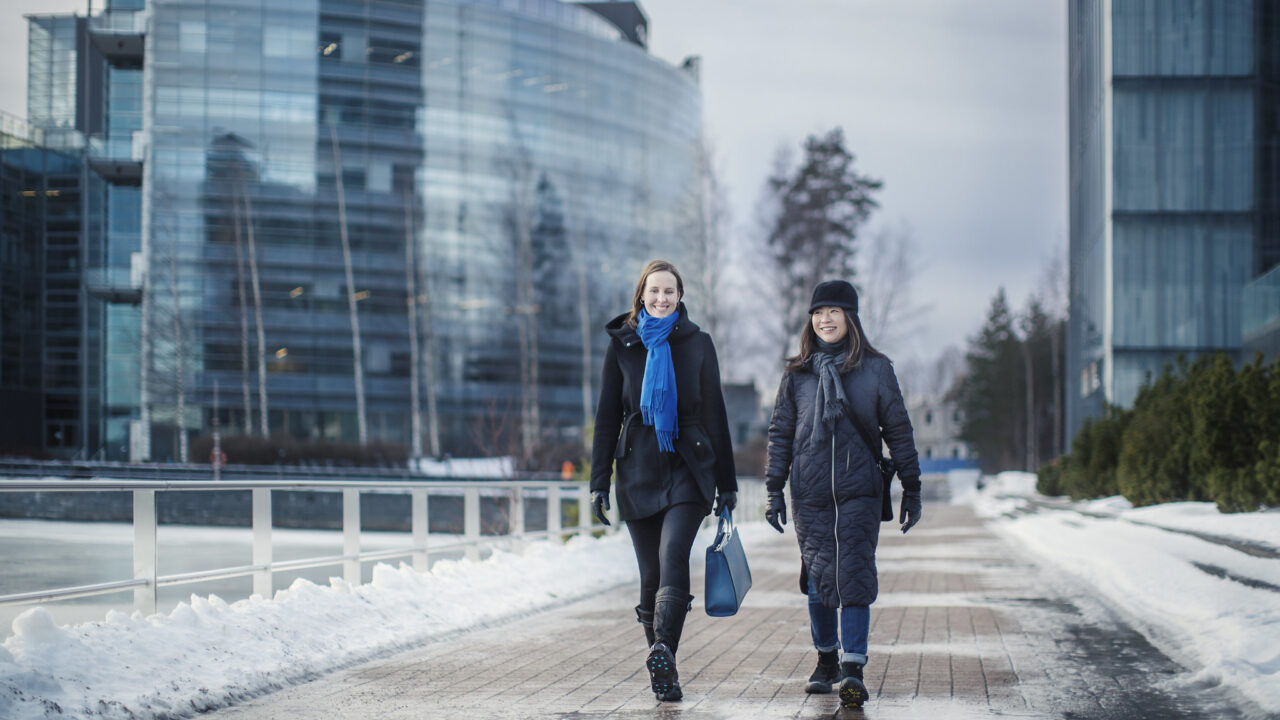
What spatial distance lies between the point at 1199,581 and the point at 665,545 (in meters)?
5.47

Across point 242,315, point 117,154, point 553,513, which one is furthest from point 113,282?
point 553,513

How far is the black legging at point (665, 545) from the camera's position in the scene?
5781 millimetres

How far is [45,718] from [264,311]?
5573 centimetres

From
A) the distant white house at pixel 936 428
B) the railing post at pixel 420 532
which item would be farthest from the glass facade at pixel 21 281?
the distant white house at pixel 936 428

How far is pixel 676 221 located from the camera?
7238 cm

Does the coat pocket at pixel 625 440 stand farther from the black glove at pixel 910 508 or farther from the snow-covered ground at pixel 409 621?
the snow-covered ground at pixel 409 621

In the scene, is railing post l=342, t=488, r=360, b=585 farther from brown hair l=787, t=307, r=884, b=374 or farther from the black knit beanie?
the black knit beanie

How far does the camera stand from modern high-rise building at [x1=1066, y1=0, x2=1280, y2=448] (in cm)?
3466

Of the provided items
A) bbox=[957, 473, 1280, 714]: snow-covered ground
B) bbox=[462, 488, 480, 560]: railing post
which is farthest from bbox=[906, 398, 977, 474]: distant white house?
bbox=[462, 488, 480, 560]: railing post

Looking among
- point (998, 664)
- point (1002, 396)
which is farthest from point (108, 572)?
point (1002, 396)

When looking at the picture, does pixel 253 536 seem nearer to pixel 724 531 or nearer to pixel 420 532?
pixel 420 532

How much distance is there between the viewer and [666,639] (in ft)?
19.0

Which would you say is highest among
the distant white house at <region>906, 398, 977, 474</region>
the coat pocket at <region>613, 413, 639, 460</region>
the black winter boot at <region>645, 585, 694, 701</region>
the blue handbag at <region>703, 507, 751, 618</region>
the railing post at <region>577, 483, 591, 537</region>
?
the coat pocket at <region>613, 413, 639, 460</region>

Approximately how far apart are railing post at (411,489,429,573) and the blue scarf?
5.30m
